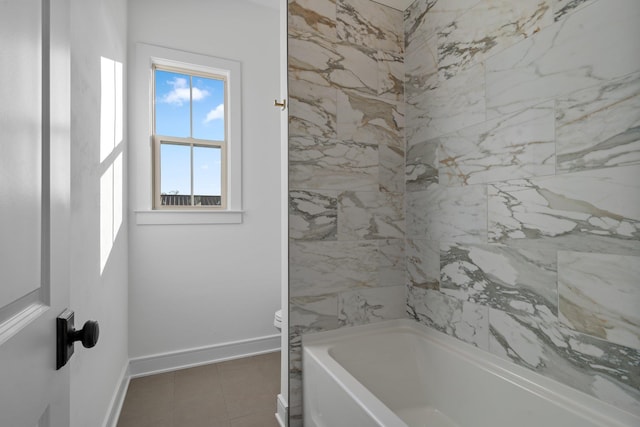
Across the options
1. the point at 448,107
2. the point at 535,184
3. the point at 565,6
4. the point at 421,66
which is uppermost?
the point at 421,66

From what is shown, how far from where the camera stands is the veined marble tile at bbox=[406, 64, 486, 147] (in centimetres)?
144

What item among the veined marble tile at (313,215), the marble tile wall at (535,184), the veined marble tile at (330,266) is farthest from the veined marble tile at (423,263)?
the veined marble tile at (313,215)

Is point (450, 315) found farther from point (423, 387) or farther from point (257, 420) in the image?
point (257, 420)

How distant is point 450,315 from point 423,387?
41cm

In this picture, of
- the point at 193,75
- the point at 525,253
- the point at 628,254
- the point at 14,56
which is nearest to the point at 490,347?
the point at 525,253

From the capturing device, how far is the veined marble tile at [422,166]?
1.67 meters

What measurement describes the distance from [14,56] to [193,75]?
246 centimetres

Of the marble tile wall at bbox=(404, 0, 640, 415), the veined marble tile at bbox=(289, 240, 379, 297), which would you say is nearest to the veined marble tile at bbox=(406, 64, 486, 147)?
the marble tile wall at bbox=(404, 0, 640, 415)

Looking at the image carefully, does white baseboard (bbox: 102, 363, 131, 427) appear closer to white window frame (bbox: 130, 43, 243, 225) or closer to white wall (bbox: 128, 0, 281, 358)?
white wall (bbox: 128, 0, 281, 358)

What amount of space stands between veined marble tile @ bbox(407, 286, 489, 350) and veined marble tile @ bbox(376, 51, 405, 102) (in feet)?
3.83

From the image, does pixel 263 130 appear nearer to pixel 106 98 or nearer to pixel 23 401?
pixel 106 98

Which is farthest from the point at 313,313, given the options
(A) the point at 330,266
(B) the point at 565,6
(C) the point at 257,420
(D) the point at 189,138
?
Result: (D) the point at 189,138

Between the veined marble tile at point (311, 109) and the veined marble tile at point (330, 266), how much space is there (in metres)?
0.60

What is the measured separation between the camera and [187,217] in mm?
2471
